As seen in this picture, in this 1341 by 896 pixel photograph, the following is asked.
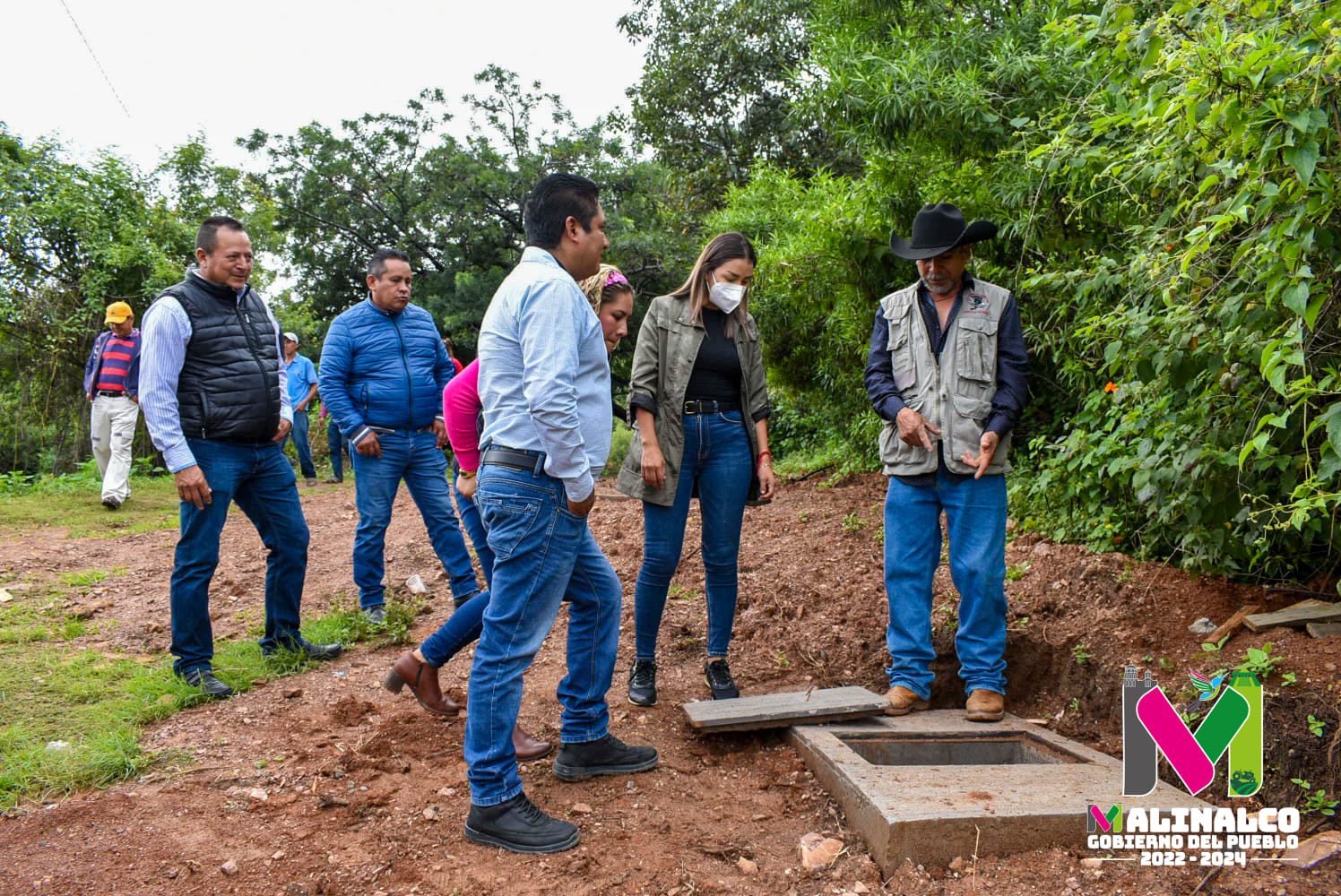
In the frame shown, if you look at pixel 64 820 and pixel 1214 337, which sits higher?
pixel 1214 337

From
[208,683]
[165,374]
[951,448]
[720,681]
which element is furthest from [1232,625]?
[165,374]

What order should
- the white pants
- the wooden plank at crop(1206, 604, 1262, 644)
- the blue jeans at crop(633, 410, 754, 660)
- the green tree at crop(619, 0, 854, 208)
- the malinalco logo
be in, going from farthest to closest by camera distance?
the green tree at crop(619, 0, 854, 208)
the white pants
the blue jeans at crop(633, 410, 754, 660)
the wooden plank at crop(1206, 604, 1262, 644)
the malinalco logo

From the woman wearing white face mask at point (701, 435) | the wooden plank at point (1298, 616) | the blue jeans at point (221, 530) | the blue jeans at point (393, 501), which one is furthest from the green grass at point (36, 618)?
the wooden plank at point (1298, 616)

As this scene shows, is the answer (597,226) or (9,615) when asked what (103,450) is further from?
(597,226)

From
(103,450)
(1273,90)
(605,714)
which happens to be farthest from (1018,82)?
(103,450)

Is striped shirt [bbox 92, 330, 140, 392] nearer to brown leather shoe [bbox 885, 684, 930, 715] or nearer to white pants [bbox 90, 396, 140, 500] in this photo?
white pants [bbox 90, 396, 140, 500]

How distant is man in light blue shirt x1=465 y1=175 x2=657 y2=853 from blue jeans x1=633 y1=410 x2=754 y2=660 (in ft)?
3.03

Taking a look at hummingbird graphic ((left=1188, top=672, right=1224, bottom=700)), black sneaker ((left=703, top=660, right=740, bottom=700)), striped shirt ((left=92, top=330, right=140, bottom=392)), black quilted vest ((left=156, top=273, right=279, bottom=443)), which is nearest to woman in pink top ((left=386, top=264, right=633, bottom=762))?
black sneaker ((left=703, top=660, right=740, bottom=700))

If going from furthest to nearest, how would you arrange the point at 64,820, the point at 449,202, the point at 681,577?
the point at 449,202 < the point at 681,577 < the point at 64,820

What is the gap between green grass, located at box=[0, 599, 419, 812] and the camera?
337cm

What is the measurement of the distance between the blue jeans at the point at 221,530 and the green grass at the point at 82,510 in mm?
5095

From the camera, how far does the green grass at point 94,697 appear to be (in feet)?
11.0

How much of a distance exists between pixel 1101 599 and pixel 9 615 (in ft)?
20.8

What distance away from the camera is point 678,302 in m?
4.00
